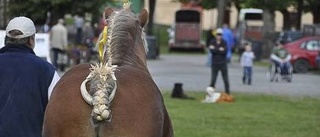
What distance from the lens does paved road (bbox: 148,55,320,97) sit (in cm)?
2334

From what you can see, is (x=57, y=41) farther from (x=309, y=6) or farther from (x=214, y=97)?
(x=309, y=6)

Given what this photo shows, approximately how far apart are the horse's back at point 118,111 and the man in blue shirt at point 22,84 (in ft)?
3.15

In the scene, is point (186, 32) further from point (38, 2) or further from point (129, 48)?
point (129, 48)

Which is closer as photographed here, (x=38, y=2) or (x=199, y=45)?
(x=38, y=2)

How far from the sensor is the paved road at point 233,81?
23.3 meters

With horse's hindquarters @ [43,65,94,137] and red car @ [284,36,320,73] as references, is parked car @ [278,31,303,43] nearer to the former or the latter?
red car @ [284,36,320,73]

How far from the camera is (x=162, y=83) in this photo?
24922mm

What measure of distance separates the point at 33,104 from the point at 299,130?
876cm

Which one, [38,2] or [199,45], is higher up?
[38,2]

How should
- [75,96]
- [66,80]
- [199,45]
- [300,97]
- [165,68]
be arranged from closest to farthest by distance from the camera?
[75,96]
[66,80]
[300,97]
[165,68]
[199,45]

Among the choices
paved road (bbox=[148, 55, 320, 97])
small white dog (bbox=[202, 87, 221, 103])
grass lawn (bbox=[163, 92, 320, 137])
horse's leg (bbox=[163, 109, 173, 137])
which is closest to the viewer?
horse's leg (bbox=[163, 109, 173, 137])

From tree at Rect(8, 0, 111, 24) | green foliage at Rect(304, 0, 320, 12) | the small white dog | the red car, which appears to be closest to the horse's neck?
the small white dog

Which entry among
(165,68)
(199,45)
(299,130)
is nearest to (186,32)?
(199,45)

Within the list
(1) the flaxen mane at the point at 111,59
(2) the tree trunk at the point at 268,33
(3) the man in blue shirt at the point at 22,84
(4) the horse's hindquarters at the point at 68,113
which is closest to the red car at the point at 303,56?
(2) the tree trunk at the point at 268,33
